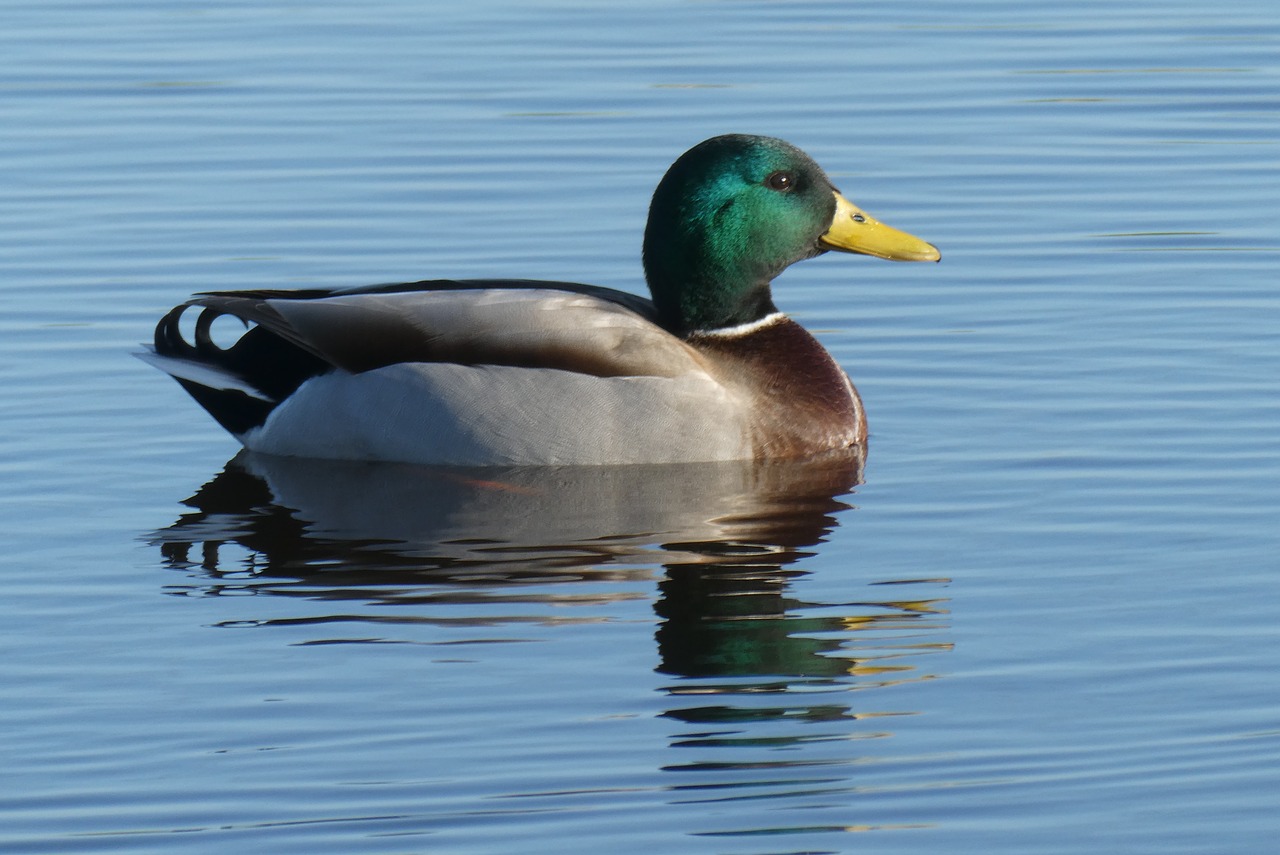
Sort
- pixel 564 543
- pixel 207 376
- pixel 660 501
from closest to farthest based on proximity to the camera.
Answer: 1. pixel 564 543
2. pixel 660 501
3. pixel 207 376

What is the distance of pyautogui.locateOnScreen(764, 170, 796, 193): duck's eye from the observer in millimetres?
9703

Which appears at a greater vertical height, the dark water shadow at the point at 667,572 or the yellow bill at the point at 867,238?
the yellow bill at the point at 867,238

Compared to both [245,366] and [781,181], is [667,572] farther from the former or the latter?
[245,366]

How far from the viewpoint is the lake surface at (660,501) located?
5.98 metres

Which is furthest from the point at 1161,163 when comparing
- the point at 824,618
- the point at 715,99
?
the point at 824,618

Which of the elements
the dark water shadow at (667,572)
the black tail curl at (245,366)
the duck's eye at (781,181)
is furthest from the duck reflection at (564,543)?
the duck's eye at (781,181)

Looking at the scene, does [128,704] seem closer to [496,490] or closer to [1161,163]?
[496,490]

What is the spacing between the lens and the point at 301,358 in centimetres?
981

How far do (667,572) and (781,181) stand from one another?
8.04 ft

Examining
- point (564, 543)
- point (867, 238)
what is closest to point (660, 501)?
point (564, 543)

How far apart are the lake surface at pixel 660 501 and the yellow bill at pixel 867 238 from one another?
60cm

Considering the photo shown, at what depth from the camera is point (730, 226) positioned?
9.67m

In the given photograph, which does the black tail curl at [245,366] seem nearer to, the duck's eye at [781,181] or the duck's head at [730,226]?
the duck's head at [730,226]

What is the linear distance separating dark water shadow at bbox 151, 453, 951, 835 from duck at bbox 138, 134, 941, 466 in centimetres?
10
